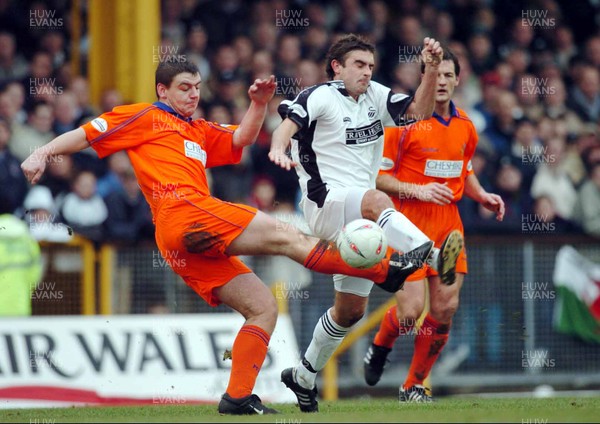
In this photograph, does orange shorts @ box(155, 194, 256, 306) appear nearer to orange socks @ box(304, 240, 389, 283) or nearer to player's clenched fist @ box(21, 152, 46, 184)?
orange socks @ box(304, 240, 389, 283)

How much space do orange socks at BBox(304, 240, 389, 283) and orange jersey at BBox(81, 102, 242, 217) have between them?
0.94 meters

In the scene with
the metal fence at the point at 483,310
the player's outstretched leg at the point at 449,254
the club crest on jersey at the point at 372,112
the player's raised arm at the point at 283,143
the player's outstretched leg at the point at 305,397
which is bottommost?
the metal fence at the point at 483,310

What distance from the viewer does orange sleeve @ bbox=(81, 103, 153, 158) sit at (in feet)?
26.7

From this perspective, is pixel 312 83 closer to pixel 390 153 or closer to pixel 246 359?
pixel 390 153

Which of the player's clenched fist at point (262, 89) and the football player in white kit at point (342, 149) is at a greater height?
the player's clenched fist at point (262, 89)

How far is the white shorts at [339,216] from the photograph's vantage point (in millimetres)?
8523

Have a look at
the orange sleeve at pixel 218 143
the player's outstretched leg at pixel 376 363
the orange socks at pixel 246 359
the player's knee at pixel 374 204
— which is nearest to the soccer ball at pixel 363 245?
the player's knee at pixel 374 204

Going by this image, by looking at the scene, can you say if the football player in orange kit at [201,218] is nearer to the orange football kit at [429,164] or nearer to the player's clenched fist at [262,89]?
the player's clenched fist at [262,89]

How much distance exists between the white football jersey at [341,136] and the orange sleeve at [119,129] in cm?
122

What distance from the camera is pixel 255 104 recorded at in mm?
8477

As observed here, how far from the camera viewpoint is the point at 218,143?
8.66 meters

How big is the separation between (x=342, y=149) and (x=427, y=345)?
2.07 metres

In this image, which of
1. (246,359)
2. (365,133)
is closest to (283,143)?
(365,133)

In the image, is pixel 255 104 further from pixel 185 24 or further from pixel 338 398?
pixel 185 24
